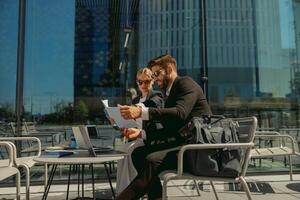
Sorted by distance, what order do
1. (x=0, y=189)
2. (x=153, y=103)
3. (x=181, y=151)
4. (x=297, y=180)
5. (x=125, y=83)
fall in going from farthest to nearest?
(x=125, y=83), (x=297, y=180), (x=0, y=189), (x=153, y=103), (x=181, y=151)

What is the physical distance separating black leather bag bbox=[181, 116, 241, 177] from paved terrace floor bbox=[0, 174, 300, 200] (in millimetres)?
1656

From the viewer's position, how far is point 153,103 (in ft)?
10.1

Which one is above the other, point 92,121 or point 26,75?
point 26,75

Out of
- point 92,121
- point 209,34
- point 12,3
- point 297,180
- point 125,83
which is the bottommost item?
point 297,180

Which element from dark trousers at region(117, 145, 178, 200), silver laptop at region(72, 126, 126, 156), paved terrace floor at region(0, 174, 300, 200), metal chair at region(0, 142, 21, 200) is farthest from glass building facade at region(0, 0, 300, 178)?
dark trousers at region(117, 145, 178, 200)

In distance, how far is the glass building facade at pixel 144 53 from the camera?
470 cm

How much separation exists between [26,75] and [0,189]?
1.40 metres

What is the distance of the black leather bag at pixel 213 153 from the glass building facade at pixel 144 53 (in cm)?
270

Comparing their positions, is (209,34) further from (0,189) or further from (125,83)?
(0,189)

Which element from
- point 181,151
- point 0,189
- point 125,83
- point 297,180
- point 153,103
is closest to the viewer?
point 181,151

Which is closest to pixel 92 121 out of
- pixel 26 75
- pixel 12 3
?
pixel 26 75

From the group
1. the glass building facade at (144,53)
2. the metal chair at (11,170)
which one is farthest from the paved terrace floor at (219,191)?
the metal chair at (11,170)

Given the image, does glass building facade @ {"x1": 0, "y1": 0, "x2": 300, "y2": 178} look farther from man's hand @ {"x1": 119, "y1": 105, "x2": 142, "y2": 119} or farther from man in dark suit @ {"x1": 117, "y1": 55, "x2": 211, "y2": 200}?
man's hand @ {"x1": 119, "y1": 105, "x2": 142, "y2": 119}

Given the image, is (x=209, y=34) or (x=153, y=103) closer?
(x=153, y=103)
